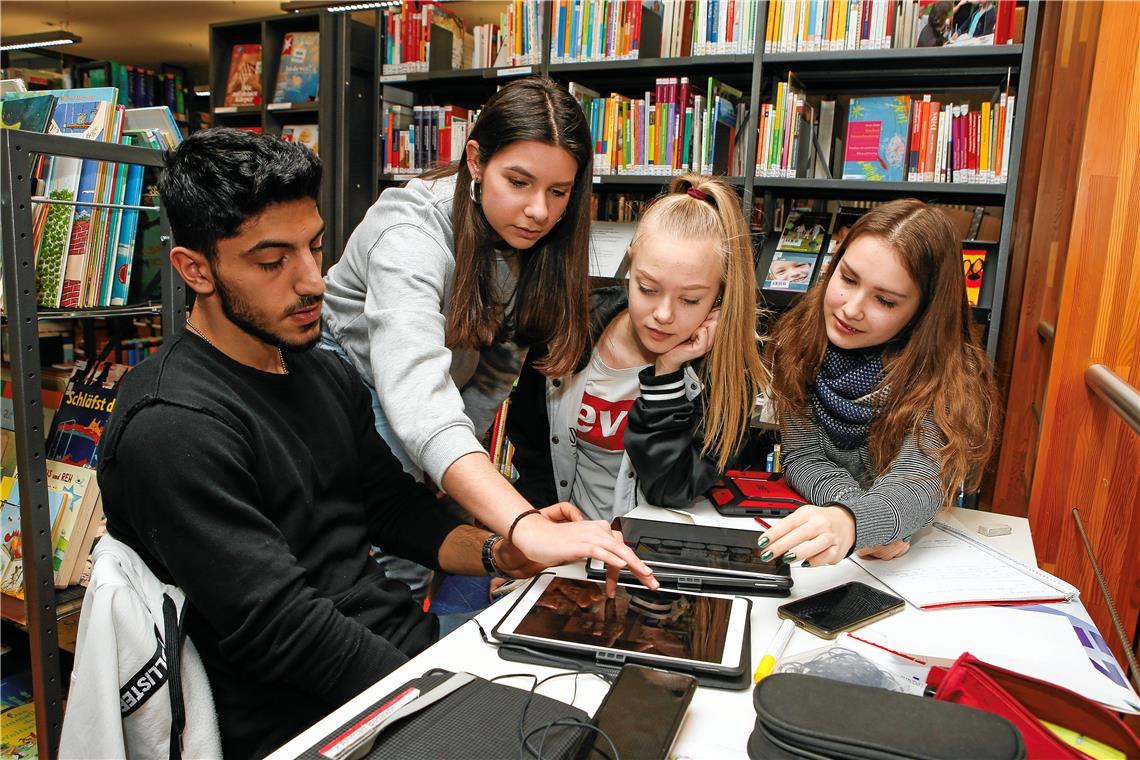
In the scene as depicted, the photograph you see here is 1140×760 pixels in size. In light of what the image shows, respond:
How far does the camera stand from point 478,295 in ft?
4.73

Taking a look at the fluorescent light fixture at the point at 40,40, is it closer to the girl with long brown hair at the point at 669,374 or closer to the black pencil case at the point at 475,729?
the girl with long brown hair at the point at 669,374

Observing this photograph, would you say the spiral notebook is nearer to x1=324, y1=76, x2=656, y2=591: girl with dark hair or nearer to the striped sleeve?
the striped sleeve

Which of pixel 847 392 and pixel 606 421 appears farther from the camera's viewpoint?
pixel 606 421

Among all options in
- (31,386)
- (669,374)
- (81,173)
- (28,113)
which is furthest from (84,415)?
(669,374)

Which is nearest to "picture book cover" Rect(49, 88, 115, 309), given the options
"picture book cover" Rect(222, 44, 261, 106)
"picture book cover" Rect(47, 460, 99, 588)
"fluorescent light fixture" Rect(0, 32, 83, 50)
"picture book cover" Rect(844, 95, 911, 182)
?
"picture book cover" Rect(47, 460, 99, 588)

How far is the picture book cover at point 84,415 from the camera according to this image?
1758 millimetres

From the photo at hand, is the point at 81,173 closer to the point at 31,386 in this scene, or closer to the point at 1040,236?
the point at 31,386

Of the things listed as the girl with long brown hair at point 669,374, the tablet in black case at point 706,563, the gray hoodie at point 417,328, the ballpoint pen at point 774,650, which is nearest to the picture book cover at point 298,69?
the gray hoodie at point 417,328

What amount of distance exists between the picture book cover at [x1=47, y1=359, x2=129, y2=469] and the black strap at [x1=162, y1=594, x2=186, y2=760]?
99cm

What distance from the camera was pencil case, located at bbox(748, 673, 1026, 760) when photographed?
60cm

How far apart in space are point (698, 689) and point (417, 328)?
68cm

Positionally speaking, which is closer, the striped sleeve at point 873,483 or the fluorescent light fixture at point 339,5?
the striped sleeve at point 873,483

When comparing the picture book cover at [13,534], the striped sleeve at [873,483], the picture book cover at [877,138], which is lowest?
the picture book cover at [13,534]

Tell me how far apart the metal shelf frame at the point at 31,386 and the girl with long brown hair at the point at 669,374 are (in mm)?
954
